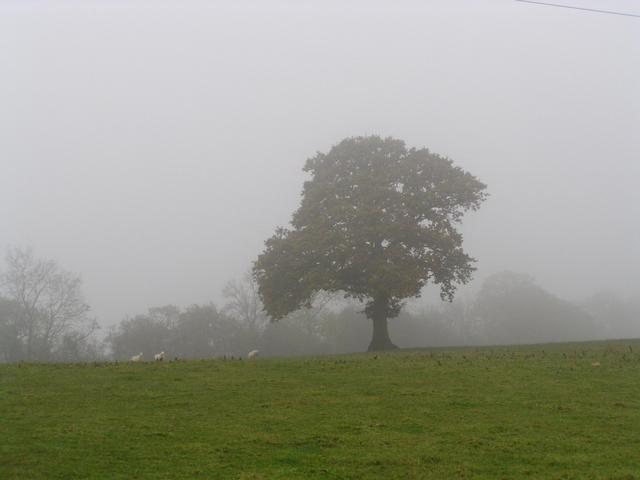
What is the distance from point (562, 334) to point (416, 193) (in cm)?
5632

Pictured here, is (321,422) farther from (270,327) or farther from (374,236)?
(270,327)

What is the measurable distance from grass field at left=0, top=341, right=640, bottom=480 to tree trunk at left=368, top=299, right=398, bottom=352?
18286 millimetres

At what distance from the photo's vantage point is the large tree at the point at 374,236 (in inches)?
1436

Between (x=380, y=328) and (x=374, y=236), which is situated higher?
(x=374, y=236)

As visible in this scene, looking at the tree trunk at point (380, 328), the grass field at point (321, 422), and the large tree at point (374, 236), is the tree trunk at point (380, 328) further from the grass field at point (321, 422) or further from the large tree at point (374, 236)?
the grass field at point (321, 422)

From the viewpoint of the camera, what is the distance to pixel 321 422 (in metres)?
12.9

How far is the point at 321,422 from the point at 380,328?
25.5 m

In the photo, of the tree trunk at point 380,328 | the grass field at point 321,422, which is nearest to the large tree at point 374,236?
the tree trunk at point 380,328

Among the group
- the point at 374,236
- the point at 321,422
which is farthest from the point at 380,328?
the point at 321,422

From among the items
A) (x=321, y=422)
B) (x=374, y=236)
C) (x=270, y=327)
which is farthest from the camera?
(x=270, y=327)

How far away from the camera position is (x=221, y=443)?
11508 millimetres

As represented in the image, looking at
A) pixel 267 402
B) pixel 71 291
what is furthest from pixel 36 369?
pixel 71 291

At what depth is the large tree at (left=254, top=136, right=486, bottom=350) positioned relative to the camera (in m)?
36.5

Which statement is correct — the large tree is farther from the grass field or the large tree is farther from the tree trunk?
the grass field
